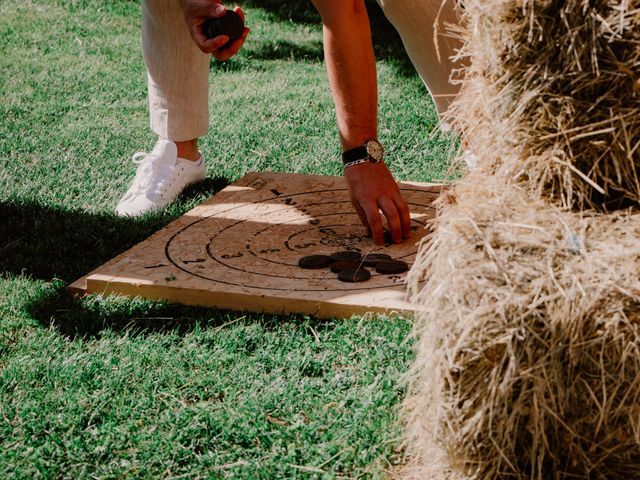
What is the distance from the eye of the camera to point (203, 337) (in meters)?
2.49

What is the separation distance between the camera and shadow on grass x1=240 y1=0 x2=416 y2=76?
6.23 m

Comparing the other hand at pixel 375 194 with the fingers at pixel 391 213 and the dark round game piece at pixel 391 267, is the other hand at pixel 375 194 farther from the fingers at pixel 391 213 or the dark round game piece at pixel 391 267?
the dark round game piece at pixel 391 267

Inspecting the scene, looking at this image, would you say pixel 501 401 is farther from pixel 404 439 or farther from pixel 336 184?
pixel 336 184

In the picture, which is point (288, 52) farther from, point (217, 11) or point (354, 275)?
point (354, 275)

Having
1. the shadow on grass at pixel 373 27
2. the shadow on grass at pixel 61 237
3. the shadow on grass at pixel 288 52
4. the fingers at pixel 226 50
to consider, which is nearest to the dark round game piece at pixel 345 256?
the fingers at pixel 226 50

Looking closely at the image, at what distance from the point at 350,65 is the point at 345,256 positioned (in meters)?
0.64

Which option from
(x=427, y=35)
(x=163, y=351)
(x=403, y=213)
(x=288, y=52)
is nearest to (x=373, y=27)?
(x=288, y=52)

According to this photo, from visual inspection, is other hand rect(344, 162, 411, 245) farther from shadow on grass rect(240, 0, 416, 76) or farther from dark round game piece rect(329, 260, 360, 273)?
shadow on grass rect(240, 0, 416, 76)

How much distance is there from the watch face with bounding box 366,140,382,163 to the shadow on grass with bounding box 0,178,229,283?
105 centimetres

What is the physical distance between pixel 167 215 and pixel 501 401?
2.30m

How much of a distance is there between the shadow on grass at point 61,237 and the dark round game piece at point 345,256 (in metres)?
0.88

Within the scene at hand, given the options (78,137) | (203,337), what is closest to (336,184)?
(203,337)

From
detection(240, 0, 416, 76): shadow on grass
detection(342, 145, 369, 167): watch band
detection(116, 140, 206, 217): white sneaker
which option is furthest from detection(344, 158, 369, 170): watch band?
detection(240, 0, 416, 76): shadow on grass

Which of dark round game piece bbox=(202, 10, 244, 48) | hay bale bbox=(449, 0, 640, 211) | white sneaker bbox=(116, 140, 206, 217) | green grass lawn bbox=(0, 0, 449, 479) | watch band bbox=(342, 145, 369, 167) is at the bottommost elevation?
green grass lawn bbox=(0, 0, 449, 479)
